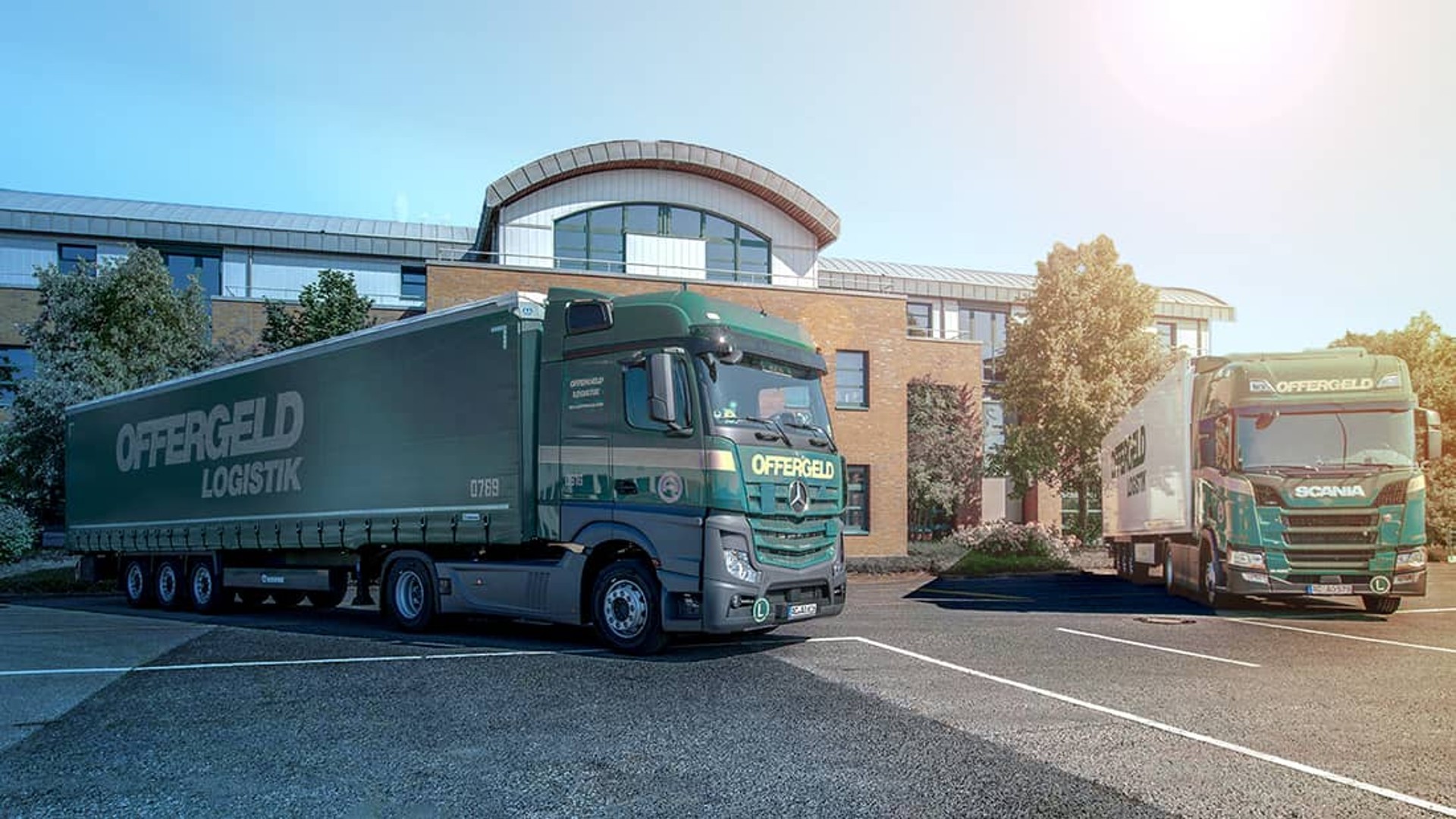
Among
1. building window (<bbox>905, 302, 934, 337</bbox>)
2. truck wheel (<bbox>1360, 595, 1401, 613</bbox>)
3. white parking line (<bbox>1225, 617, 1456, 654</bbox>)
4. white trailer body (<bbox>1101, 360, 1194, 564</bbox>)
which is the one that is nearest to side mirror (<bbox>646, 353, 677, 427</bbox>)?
white parking line (<bbox>1225, 617, 1456, 654</bbox>)

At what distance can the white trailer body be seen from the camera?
16.6 metres

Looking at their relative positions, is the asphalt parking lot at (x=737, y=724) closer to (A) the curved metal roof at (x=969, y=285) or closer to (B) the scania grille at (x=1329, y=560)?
(B) the scania grille at (x=1329, y=560)

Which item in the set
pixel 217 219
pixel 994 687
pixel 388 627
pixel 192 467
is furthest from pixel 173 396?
pixel 217 219

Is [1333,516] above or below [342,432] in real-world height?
below

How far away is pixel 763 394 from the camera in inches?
411

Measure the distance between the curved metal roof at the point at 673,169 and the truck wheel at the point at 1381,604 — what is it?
17.5 meters

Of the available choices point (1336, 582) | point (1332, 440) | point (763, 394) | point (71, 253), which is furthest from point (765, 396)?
point (71, 253)

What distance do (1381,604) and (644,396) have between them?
11.6 m

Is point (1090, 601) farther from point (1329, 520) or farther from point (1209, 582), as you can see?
point (1329, 520)

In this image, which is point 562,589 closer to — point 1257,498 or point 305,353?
point 305,353

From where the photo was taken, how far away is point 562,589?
1047cm

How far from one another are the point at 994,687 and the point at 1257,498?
7755 millimetres

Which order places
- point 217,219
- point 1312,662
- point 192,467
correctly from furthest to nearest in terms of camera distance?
point 217,219 → point 192,467 → point 1312,662

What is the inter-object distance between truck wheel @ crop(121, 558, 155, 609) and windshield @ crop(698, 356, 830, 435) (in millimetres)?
12346
